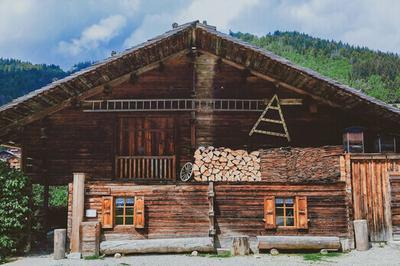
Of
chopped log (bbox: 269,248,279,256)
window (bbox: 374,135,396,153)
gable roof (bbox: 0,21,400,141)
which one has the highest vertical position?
gable roof (bbox: 0,21,400,141)

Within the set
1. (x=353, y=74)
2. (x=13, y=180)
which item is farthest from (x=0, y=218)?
(x=353, y=74)

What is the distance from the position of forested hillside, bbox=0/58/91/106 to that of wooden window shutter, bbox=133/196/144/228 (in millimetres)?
78191

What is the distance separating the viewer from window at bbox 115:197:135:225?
50.2 feet

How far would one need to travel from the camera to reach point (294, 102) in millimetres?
17578

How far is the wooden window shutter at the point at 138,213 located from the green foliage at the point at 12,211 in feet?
11.4

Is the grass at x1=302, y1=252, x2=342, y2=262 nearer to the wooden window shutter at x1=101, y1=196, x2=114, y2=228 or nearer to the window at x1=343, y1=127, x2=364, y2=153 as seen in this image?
the window at x1=343, y1=127, x2=364, y2=153

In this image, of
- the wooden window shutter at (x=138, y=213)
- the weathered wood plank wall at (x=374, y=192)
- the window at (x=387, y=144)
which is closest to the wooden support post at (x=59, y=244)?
the wooden window shutter at (x=138, y=213)


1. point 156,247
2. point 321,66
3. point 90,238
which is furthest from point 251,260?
point 321,66

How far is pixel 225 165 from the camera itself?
55.7 ft

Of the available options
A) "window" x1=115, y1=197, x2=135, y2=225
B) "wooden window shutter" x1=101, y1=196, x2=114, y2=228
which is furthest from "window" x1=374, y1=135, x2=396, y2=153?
"wooden window shutter" x1=101, y1=196, x2=114, y2=228

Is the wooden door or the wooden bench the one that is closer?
the wooden bench

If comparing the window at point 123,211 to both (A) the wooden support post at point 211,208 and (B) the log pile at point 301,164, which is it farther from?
(B) the log pile at point 301,164

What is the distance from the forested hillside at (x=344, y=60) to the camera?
80.6 metres

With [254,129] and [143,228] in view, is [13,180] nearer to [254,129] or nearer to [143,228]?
[143,228]
